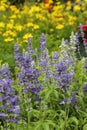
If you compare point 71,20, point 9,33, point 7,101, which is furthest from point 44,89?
point 71,20

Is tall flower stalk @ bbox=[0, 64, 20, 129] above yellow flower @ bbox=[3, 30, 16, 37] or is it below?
below

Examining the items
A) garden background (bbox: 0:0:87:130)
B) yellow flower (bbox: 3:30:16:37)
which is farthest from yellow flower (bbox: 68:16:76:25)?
garden background (bbox: 0:0:87:130)

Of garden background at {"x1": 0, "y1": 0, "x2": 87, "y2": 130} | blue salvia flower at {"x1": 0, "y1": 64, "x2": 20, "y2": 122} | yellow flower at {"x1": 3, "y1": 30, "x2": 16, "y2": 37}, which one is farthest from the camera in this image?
yellow flower at {"x1": 3, "y1": 30, "x2": 16, "y2": 37}

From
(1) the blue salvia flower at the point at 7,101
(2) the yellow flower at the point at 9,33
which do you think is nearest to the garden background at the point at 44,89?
(1) the blue salvia flower at the point at 7,101

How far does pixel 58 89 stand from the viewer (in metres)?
4.81

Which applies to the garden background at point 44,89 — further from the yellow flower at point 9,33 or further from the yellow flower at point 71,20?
the yellow flower at point 71,20

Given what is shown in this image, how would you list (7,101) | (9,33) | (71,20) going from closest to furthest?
(7,101), (9,33), (71,20)

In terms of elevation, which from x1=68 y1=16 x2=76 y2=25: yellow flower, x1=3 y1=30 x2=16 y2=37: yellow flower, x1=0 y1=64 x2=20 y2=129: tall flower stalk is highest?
x1=68 y1=16 x2=76 y2=25: yellow flower

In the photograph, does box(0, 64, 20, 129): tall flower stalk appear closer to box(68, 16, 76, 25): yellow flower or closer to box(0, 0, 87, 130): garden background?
box(0, 0, 87, 130): garden background

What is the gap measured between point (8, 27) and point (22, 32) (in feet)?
1.03

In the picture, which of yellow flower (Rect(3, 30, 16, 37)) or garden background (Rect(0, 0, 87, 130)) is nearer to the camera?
garden background (Rect(0, 0, 87, 130))

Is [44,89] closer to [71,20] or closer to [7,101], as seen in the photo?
[7,101]

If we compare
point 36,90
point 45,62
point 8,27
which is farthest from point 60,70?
point 8,27

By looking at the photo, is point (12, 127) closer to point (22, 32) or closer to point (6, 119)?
point (6, 119)
